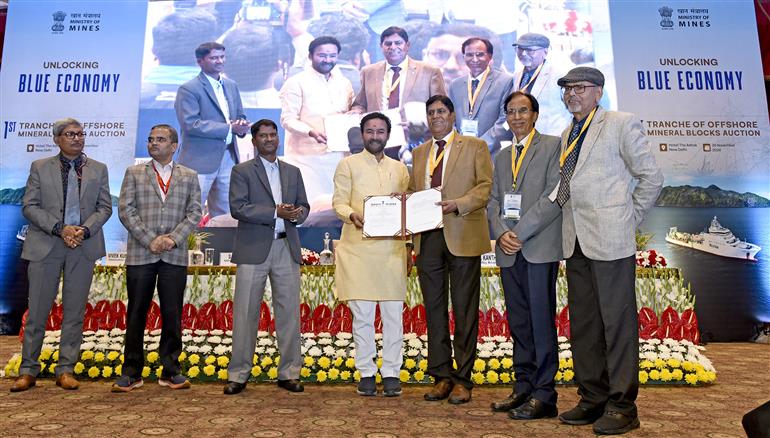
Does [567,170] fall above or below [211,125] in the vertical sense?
below

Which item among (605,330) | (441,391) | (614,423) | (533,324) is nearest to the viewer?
(614,423)

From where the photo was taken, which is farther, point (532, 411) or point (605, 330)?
point (532, 411)

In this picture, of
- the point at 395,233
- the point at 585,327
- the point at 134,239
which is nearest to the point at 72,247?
the point at 134,239

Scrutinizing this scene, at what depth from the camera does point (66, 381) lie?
11.7 feet

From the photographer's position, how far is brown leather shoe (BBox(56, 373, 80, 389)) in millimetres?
3568

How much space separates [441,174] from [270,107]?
4194mm

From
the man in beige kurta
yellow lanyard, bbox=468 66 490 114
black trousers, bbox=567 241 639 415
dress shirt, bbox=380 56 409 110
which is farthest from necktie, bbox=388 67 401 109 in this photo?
black trousers, bbox=567 241 639 415

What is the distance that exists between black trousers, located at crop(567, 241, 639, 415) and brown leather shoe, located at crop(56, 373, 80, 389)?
2.98 m

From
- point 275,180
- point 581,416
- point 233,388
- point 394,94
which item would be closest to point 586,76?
point 581,416

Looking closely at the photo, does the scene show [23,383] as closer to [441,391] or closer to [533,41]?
[441,391]

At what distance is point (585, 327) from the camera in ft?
9.05

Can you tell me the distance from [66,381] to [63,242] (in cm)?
88

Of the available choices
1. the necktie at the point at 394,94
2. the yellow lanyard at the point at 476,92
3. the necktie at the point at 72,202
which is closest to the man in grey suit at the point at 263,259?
the necktie at the point at 72,202

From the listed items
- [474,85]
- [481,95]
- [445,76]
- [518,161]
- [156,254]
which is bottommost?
[156,254]
